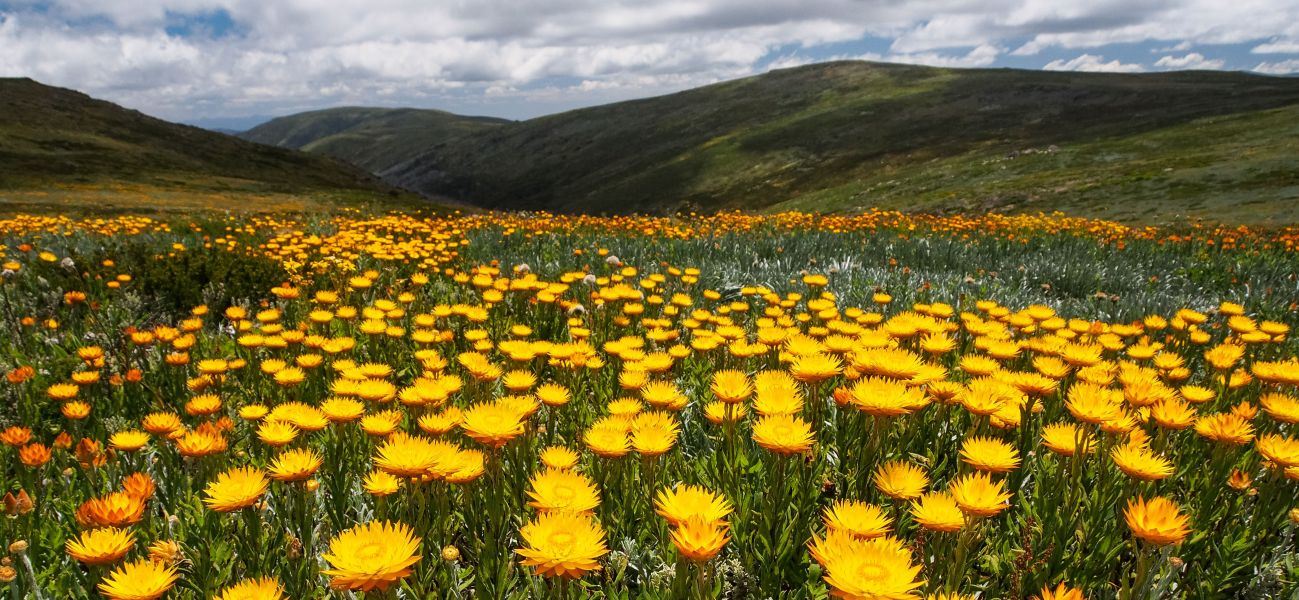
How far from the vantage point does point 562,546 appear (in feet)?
4.29

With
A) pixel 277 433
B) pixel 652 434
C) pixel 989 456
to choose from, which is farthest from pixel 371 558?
pixel 989 456

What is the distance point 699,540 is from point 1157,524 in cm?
99

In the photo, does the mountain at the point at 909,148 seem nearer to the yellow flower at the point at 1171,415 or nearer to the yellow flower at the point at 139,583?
the yellow flower at the point at 1171,415

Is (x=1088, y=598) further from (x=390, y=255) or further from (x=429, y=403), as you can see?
(x=390, y=255)

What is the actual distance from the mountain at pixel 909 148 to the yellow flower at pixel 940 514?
22.1m

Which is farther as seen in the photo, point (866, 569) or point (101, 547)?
point (101, 547)

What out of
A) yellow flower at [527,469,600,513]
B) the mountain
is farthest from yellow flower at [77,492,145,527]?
the mountain

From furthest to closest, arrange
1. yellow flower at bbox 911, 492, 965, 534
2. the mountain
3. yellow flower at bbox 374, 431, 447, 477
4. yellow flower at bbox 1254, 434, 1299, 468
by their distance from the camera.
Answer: the mountain
yellow flower at bbox 1254, 434, 1299, 468
yellow flower at bbox 374, 431, 447, 477
yellow flower at bbox 911, 492, 965, 534

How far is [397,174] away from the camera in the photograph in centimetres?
14175

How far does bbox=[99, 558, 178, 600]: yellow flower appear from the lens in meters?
1.25

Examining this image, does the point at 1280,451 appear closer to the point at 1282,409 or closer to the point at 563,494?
the point at 1282,409

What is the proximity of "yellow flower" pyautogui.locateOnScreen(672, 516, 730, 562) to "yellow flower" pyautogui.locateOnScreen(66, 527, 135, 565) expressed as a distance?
1.22 m

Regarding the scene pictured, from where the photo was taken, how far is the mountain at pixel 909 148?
2791 centimetres

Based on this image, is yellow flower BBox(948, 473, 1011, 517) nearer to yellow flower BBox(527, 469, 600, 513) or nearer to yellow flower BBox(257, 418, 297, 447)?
yellow flower BBox(527, 469, 600, 513)
